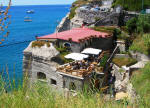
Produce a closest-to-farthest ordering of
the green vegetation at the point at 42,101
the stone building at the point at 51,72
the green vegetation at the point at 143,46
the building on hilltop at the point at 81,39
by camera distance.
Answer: the green vegetation at the point at 42,101 < the stone building at the point at 51,72 < the green vegetation at the point at 143,46 < the building on hilltop at the point at 81,39

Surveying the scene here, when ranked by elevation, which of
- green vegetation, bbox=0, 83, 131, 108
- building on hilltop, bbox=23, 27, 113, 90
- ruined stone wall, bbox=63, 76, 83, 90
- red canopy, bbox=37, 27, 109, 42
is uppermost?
green vegetation, bbox=0, 83, 131, 108

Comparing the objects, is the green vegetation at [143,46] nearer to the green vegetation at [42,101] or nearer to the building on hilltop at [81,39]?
the building on hilltop at [81,39]

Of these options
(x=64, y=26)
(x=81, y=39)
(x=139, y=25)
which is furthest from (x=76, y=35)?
(x=64, y=26)

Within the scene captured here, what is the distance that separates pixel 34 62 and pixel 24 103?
66.3ft

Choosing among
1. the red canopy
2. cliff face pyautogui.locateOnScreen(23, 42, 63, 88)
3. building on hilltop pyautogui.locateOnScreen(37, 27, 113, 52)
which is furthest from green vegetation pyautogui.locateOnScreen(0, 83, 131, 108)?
the red canopy

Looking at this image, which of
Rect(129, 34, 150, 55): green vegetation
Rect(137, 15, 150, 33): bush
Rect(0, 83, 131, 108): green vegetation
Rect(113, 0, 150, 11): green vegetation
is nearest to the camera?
Rect(0, 83, 131, 108): green vegetation

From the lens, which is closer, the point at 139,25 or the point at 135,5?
the point at 139,25

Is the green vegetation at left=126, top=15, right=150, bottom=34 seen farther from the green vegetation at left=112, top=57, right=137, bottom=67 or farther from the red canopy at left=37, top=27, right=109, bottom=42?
the green vegetation at left=112, top=57, right=137, bottom=67

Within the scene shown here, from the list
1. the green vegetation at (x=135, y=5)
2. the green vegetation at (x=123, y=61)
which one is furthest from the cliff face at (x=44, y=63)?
the green vegetation at (x=135, y=5)

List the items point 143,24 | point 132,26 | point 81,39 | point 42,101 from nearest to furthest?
point 42,101, point 81,39, point 143,24, point 132,26

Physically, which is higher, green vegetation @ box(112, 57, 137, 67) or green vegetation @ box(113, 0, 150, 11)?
green vegetation @ box(113, 0, 150, 11)

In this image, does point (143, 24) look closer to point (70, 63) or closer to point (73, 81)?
point (70, 63)

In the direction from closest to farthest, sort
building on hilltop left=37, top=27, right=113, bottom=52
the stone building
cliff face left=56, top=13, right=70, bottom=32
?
the stone building < building on hilltop left=37, top=27, right=113, bottom=52 < cliff face left=56, top=13, right=70, bottom=32

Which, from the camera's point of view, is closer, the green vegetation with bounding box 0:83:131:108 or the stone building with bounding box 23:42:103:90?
the green vegetation with bounding box 0:83:131:108
